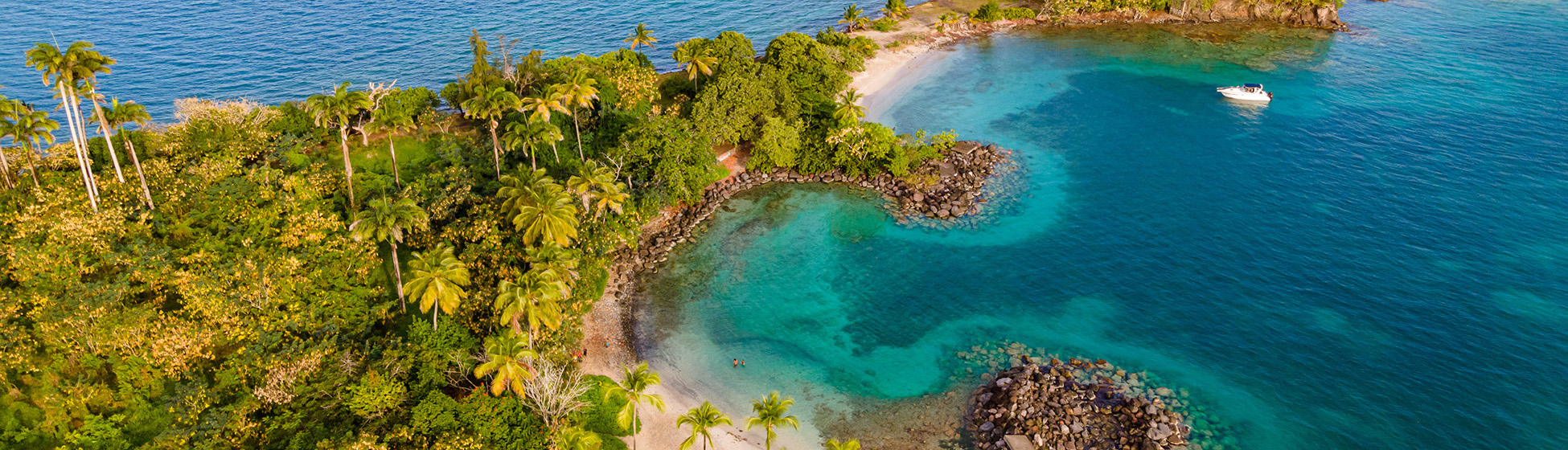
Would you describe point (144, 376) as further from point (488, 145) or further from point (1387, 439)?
point (1387, 439)

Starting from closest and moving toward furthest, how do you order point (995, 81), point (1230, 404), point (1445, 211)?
point (1230, 404) < point (1445, 211) < point (995, 81)

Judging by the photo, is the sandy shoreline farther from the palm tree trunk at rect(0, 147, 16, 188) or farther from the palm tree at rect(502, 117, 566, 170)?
the palm tree trunk at rect(0, 147, 16, 188)

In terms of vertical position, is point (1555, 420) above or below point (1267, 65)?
below

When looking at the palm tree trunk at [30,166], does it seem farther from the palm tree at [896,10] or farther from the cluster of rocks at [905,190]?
the palm tree at [896,10]

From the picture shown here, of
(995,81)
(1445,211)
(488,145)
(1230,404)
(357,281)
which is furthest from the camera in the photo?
(995,81)

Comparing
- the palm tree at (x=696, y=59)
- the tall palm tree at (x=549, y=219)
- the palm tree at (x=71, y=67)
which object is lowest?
the tall palm tree at (x=549, y=219)

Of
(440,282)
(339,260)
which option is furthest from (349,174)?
(440,282)

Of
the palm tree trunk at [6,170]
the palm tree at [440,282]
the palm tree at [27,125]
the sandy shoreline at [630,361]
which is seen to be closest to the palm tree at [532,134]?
the sandy shoreline at [630,361]

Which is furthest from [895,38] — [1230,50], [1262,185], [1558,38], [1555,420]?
[1558,38]
